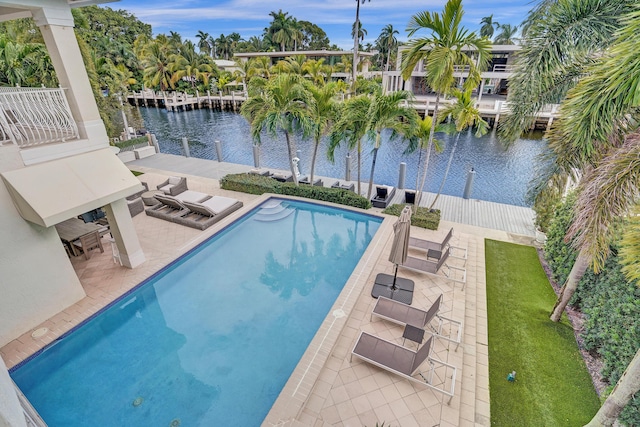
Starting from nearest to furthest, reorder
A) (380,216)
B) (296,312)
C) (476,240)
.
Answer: (296,312) → (476,240) → (380,216)

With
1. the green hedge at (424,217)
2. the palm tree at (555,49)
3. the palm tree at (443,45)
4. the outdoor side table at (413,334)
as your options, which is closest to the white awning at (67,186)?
the outdoor side table at (413,334)

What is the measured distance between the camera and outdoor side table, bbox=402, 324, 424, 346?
651 centimetres

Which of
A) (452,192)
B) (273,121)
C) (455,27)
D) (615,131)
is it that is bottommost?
(452,192)

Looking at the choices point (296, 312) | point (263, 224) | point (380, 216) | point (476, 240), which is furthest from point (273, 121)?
point (476, 240)

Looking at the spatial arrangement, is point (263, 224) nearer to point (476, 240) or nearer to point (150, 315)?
point (150, 315)

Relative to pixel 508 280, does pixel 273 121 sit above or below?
above

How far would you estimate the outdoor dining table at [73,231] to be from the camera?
9.64 m

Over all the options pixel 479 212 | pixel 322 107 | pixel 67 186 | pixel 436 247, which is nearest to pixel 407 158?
pixel 479 212

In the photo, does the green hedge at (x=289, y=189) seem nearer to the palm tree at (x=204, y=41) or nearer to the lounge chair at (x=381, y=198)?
the lounge chair at (x=381, y=198)

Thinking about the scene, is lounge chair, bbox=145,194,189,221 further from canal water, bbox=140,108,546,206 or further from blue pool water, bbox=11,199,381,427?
canal water, bbox=140,108,546,206

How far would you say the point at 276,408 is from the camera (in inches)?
222

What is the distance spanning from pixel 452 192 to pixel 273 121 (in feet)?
32.8

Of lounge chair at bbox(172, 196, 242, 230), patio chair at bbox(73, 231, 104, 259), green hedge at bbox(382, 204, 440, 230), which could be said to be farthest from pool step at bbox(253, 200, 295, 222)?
patio chair at bbox(73, 231, 104, 259)

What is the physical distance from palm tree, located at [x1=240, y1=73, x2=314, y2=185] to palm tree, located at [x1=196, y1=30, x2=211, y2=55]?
280 ft
